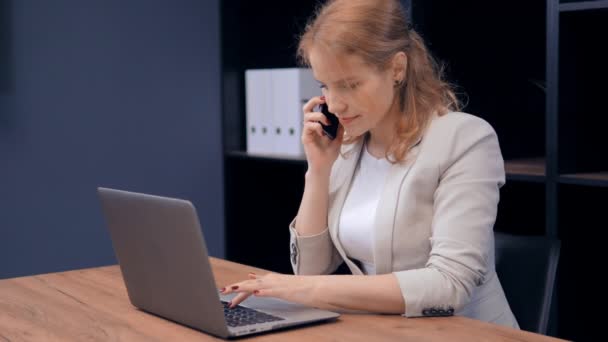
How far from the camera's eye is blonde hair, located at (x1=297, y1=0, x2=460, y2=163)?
1.76 meters

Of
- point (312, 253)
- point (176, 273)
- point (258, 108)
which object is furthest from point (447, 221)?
point (258, 108)

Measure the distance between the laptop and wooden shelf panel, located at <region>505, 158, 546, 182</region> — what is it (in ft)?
3.18

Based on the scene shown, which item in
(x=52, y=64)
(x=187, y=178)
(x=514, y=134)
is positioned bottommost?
(x=187, y=178)

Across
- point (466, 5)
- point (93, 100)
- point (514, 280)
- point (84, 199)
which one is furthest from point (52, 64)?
point (514, 280)

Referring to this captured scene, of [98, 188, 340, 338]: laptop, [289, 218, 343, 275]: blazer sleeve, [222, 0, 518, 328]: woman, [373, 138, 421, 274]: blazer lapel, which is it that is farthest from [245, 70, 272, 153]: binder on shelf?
[98, 188, 340, 338]: laptop

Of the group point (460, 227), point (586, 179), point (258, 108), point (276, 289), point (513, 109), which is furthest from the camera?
point (258, 108)

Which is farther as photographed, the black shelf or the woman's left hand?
the black shelf

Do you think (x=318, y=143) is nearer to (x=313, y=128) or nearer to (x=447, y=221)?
(x=313, y=128)

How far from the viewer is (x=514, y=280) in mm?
1729

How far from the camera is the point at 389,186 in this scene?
1794 mm

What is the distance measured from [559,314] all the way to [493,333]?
1.05 m

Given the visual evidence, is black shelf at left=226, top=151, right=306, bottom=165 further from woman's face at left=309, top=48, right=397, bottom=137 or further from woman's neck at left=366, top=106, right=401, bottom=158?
woman's face at left=309, top=48, right=397, bottom=137

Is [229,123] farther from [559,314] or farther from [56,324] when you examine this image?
[56,324]

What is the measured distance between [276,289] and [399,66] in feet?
2.12
